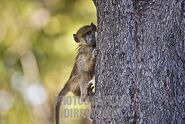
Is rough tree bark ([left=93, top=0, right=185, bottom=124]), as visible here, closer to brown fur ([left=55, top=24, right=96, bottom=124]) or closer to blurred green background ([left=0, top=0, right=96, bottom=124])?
brown fur ([left=55, top=24, right=96, bottom=124])

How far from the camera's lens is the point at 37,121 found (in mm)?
13320

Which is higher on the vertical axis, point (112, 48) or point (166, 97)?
point (112, 48)

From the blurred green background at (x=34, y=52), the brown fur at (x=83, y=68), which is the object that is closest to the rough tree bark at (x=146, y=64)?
the brown fur at (x=83, y=68)

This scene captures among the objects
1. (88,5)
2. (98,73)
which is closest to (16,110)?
(88,5)

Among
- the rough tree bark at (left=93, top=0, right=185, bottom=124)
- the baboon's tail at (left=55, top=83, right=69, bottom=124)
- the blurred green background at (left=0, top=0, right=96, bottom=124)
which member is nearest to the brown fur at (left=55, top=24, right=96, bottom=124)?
the baboon's tail at (left=55, top=83, right=69, bottom=124)

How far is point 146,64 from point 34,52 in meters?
8.69

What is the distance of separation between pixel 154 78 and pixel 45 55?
8705mm

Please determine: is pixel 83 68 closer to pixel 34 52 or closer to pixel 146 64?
pixel 146 64

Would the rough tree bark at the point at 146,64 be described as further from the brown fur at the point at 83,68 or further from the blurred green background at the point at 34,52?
the blurred green background at the point at 34,52

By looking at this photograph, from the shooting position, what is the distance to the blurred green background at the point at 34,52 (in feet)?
40.5

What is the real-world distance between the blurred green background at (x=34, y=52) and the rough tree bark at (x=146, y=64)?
745 cm

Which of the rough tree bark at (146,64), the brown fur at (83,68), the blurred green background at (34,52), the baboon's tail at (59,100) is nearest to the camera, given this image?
the rough tree bark at (146,64)

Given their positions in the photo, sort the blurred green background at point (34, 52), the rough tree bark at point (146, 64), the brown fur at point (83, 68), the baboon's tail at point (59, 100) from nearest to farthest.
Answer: the rough tree bark at point (146, 64) < the brown fur at point (83, 68) < the baboon's tail at point (59, 100) < the blurred green background at point (34, 52)

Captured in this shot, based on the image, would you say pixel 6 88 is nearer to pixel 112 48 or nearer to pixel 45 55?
pixel 45 55
